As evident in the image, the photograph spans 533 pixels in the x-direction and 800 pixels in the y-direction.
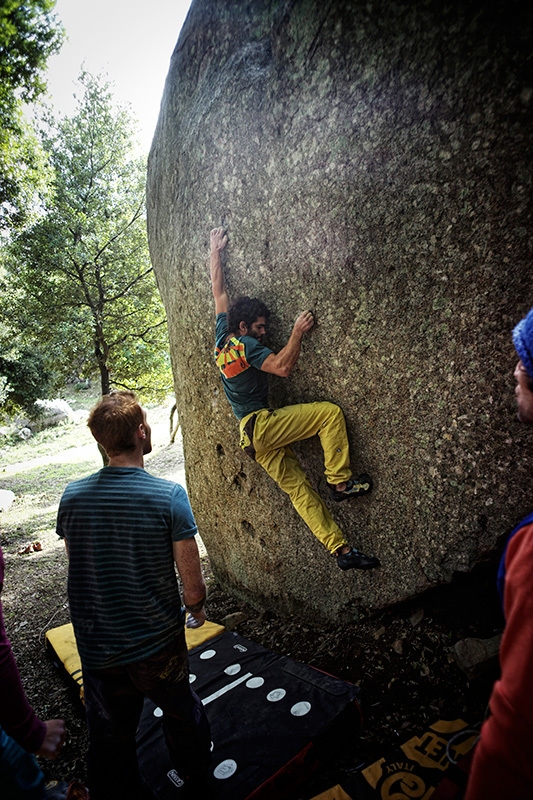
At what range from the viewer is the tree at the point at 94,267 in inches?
419

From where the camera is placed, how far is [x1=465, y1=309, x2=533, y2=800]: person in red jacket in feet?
3.51

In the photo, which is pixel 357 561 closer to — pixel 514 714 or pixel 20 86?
pixel 514 714

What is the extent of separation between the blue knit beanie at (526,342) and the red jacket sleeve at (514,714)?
53 centimetres

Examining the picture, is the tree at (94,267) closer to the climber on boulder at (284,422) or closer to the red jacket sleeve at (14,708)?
the climber on boulder at (284,422)

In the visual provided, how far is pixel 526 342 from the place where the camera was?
1.42 metres

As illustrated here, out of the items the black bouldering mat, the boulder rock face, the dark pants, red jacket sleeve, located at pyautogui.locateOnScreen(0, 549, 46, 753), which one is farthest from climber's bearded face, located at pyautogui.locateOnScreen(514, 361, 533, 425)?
the black bouldering mat

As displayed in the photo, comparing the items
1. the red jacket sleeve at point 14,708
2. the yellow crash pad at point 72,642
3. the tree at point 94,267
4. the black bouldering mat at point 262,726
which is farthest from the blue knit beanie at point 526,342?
the tree at point 94,267

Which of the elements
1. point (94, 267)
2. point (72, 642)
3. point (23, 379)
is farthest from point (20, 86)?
point (72, 642)

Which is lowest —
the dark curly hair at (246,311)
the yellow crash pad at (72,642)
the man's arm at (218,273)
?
the yellow crash pad at (72,642)

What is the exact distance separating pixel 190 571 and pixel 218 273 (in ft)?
9.25

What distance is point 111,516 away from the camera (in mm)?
2195

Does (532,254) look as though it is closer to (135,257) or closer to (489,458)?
(489,458)

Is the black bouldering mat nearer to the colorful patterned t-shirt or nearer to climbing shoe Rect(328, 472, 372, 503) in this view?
climbing shoe Rect(328, 472, 372, 503)

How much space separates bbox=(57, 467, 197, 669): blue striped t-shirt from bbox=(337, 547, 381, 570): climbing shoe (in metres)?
1.71
